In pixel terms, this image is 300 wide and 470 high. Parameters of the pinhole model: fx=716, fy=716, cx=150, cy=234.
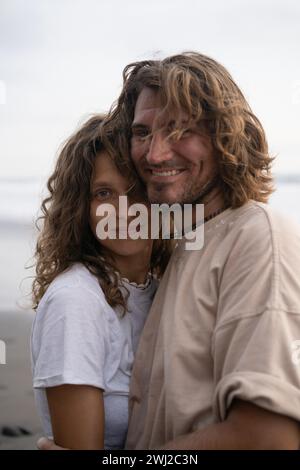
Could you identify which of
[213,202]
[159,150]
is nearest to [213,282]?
[213,202]

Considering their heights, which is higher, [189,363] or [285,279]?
[285,279]

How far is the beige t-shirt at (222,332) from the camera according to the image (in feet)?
6.54

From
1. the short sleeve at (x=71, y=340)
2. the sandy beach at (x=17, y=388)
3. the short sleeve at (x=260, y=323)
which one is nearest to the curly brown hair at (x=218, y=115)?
the short sleeve at (x=260, y=323)

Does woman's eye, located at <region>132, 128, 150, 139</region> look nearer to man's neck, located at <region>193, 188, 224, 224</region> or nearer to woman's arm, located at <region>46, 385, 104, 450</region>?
man's neck, located at <region>193, 188, 224, 224</region>

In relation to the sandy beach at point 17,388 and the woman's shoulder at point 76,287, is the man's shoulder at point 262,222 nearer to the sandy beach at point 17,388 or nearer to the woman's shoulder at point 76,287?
the woman's shoulder at point 76,287

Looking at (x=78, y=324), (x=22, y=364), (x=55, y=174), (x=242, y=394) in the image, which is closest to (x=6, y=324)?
(x=22, y=364)

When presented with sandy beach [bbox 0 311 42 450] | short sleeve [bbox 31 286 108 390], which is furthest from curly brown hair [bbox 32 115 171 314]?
sandy beach [bbox 0 311 42 450]

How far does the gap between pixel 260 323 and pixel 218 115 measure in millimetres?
919

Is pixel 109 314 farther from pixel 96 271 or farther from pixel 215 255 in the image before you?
pixel 215 255

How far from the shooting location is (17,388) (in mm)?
6574

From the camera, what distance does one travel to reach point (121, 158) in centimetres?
276

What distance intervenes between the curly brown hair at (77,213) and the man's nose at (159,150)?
0.16m

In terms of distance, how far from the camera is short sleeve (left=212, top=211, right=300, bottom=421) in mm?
1964

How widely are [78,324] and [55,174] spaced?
2.70ft
